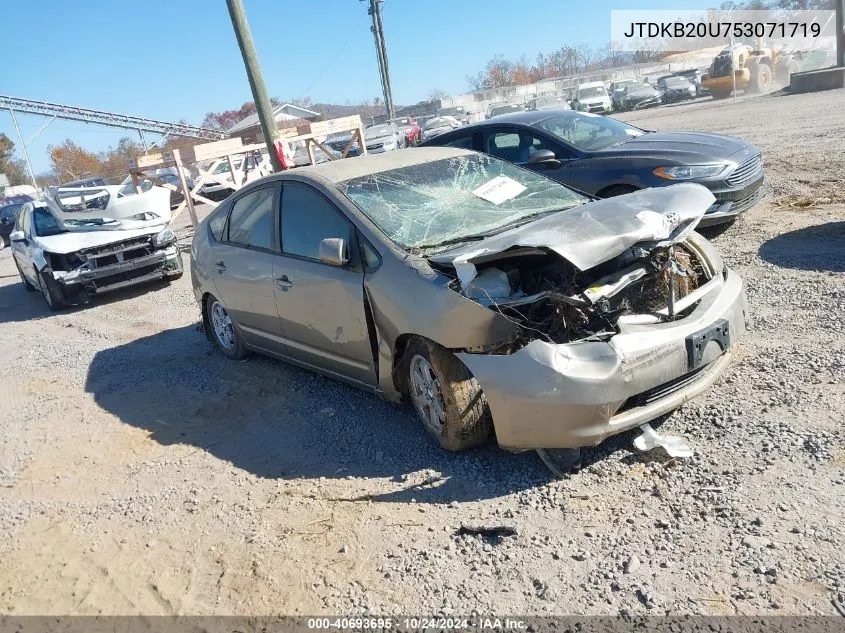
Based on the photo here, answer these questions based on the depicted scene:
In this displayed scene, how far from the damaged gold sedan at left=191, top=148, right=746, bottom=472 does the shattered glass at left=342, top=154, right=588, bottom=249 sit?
15mm

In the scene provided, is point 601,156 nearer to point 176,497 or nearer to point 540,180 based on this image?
point 540,180

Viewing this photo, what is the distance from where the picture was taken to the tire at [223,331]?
20.7ft

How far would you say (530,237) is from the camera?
12.1ft

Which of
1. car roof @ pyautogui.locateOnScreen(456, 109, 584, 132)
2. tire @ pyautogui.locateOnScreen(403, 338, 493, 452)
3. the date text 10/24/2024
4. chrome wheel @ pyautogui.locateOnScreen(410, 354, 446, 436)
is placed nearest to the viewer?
the date text 10/24/2024

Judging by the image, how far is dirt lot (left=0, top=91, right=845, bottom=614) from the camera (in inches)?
114

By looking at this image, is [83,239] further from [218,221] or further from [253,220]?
[253,220]

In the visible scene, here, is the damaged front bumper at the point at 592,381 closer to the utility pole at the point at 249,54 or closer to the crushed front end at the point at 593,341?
the crushed front end at the point at 593,341

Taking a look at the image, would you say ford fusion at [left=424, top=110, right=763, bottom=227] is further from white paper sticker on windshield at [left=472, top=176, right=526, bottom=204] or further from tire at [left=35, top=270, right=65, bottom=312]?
tire at [left=35, top=270, right=65, bottom=312]

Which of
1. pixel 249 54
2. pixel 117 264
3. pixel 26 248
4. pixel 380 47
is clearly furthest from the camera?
pixel 380 47

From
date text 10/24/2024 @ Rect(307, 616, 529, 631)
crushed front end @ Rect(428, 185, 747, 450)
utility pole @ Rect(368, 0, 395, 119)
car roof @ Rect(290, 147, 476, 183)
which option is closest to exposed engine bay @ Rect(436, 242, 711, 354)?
crushed front end @ Rect(428, 185, 747, 450)

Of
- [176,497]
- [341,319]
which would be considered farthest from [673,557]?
[176,497]

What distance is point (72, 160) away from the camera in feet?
212

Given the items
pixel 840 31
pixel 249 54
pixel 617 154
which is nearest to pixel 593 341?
pixel 617 154

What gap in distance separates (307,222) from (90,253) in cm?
668
